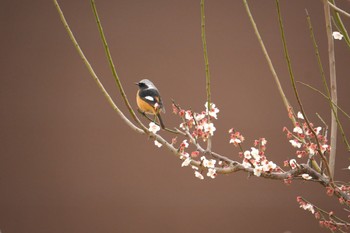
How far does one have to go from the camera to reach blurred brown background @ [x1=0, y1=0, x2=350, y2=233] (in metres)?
3.26

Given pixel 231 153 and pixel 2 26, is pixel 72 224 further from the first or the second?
pixel 2 26

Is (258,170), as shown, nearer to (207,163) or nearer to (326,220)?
(207,163)

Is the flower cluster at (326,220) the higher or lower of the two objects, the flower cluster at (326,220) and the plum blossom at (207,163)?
the lower

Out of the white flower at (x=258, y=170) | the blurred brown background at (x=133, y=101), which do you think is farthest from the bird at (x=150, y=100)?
the blurred brown background at (x=133, y=101)

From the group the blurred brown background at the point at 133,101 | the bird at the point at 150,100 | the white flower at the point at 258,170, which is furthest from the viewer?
the blurred brown background at the point at 133,101

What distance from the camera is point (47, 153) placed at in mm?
3275

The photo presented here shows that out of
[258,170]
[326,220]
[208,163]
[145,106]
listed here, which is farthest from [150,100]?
[326,220]

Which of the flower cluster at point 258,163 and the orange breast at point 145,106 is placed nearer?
the flower cluster at point 258,163

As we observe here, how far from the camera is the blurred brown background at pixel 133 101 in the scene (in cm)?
326

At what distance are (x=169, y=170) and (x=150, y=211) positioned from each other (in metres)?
0.33

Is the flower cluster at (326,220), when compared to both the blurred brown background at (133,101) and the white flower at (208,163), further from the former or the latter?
the blurred brown background at (133,101)

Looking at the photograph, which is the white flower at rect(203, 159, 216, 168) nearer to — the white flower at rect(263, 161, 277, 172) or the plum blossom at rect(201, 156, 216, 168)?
the plum blossom at rect(201, 156, 216, 168)

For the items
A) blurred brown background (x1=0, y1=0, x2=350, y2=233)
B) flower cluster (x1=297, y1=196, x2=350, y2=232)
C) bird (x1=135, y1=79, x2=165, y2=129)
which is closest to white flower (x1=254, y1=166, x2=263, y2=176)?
flower cluster (x1=297, y1=196, x2=350, y2=232)

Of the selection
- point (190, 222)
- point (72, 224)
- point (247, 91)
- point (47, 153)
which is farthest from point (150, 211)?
point (247, 91)
